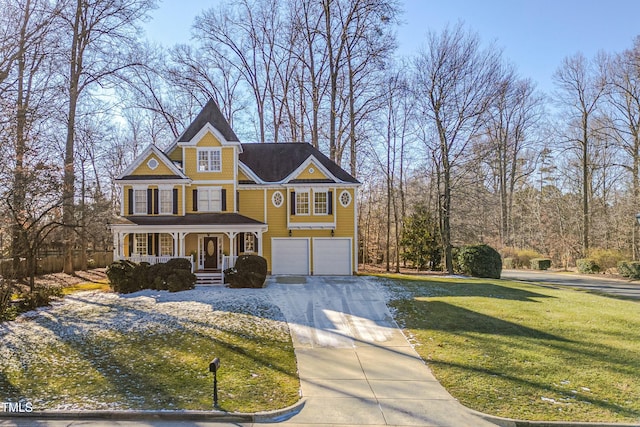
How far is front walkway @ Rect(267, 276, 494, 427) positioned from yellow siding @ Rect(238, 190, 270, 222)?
7544 millimetres

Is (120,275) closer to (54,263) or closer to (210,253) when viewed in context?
(210,253)

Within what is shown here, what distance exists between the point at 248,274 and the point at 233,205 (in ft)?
17.1

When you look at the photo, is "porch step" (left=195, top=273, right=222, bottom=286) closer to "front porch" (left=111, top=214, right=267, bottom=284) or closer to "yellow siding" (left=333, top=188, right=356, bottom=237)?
"front porch" (left=111, top=214, right=267, bottom=284)

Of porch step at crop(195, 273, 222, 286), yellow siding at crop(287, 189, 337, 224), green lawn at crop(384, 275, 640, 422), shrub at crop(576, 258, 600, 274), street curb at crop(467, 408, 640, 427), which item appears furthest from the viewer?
shrub at crop(576, 258, 600, 274)

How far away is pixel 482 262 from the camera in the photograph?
72.5 ft

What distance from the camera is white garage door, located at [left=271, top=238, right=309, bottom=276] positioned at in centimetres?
2012

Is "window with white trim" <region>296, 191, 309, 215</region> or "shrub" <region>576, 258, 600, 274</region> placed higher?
"window with white trim" <region>296, 191, 309, 215</region>

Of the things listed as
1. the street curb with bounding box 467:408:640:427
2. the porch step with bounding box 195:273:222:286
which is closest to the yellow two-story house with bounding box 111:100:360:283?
the porch step with bounding box 195:273:222:286

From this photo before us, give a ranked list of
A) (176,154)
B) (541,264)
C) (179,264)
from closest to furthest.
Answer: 1. (179,264)
2. (176,154)
3. (541,264)

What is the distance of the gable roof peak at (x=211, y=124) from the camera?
19828 mm

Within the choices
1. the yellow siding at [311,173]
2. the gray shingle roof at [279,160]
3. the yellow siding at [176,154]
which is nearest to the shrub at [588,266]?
the gray shingle roof at [279,160]

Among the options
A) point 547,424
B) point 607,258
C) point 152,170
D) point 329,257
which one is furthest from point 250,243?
point 607,258

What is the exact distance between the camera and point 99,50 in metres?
21.4
